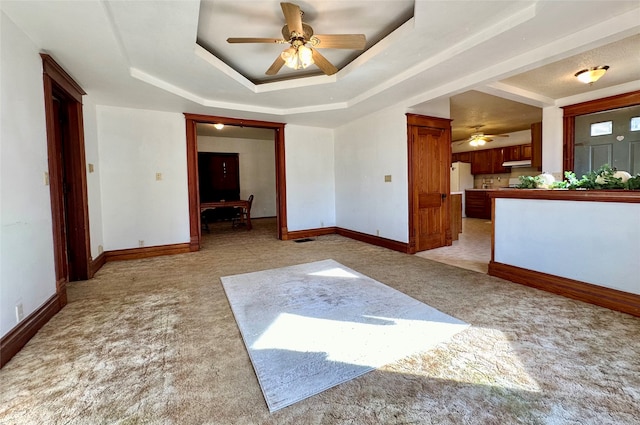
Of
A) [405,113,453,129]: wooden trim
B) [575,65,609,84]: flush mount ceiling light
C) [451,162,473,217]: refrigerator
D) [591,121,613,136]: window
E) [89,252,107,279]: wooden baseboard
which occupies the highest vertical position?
[575,65,609,84]: flush mount ceiling light

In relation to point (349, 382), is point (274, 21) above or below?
above

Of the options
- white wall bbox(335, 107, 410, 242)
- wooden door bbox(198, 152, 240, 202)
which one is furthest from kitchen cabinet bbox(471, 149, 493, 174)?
wooden door bbox(198, 152, 240, 202)

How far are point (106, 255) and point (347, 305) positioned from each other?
3976 mm

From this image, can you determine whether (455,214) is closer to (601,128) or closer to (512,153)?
(601,128)

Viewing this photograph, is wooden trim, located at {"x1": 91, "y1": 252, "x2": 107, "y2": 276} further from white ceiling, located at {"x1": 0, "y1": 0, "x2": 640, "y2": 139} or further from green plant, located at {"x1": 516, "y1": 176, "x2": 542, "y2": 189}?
green plant, located at {"x1": 516, "y1": 176, "x2": 542, "y2": 189}

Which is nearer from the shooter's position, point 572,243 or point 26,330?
point 26,330

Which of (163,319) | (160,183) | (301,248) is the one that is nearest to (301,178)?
(301,248)

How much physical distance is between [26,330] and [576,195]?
468cm

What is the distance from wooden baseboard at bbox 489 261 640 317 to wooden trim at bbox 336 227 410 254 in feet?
4.82

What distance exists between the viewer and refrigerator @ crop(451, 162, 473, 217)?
888 centimetres

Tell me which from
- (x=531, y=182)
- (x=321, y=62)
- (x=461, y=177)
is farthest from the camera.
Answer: (x=461, y=177)

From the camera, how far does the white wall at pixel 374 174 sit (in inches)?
183

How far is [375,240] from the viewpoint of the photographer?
5.25m

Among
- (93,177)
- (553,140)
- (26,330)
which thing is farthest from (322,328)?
(553,140)
